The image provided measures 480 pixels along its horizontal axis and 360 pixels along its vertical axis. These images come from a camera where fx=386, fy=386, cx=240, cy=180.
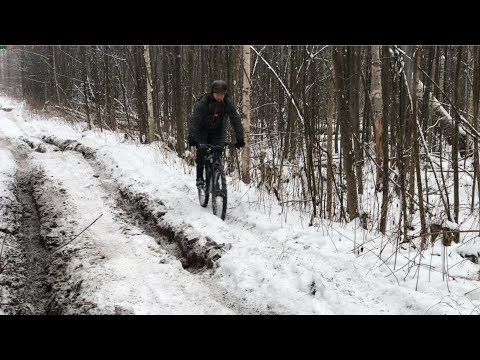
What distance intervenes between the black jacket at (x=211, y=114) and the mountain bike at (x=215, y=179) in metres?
0.24

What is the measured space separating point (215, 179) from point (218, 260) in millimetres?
1675

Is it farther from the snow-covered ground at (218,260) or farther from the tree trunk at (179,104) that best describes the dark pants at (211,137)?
the tree trunk at (179,104)

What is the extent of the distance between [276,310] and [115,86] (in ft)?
36.7

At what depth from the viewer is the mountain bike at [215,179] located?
552 centimetres

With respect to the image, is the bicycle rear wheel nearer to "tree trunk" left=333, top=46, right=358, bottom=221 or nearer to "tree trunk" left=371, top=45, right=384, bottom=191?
"tree trunk" left=333, top=46, right=358, bottom=221

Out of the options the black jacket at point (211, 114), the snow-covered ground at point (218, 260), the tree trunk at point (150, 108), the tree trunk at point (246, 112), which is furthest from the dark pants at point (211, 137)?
the tree trunk at point (150, 108)

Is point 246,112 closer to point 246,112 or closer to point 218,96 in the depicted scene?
point 246,112

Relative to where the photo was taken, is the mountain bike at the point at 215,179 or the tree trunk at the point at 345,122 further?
the mountain bike at the point at 215,179

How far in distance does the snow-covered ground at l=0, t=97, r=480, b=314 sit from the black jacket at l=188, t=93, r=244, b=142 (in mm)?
1169

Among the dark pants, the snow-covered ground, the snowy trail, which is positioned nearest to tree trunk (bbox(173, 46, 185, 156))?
the snow-covered ground

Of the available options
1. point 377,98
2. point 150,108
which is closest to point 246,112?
point 377,98

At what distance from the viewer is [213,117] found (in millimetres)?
5543

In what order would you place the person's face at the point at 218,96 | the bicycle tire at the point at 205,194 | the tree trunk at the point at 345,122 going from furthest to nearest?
the bicycle tire at the point at 205,194
the person's face at the point at 218,96
the tree trunk at the point at 345,122

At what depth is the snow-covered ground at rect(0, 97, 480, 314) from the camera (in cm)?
331
